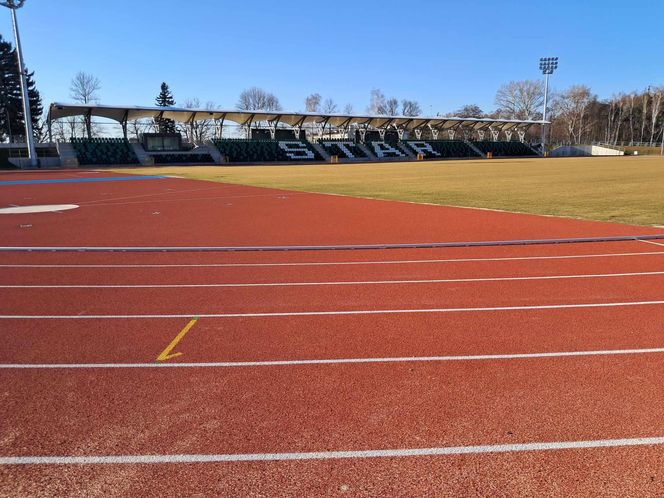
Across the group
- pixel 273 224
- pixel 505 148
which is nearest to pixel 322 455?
pixel 273 224

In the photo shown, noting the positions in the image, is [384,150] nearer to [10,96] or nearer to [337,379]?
[10,96]

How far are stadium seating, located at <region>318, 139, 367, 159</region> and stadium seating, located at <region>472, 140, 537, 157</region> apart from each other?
24682 millimetres

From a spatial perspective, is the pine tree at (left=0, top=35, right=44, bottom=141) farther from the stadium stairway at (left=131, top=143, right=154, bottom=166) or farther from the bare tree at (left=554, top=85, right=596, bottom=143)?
the bare tree at (left=554, top=85, right=596, bottom=143)

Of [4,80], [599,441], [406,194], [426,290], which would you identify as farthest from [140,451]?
[4,80]

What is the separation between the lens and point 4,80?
2936 inches

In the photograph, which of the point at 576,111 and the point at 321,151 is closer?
the point at 321,151

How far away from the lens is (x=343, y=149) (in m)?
73.3

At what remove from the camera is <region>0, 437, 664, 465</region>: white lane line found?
3148 millimetres

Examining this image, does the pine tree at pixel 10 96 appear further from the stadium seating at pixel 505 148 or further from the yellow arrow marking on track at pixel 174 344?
the yellow arrow marking on track at pixel 174 344

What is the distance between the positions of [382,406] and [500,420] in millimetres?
865

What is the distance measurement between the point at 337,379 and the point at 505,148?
91.5 meters

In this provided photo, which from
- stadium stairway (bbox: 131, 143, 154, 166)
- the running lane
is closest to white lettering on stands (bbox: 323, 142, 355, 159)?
stadium stairway (bbox: 131, 143, 154, 166)

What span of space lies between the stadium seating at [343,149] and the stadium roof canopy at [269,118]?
312 cm

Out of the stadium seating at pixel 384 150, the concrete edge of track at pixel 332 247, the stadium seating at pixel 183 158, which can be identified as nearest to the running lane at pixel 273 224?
the concrete edge of track at pixel 332 247
